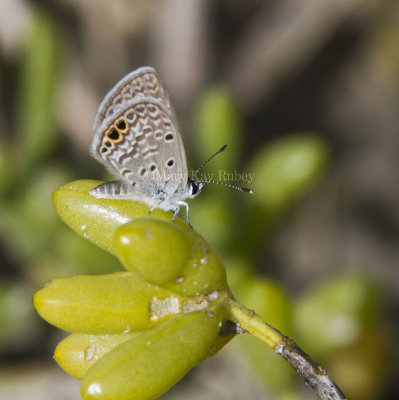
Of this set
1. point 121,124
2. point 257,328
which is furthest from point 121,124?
point 257,328

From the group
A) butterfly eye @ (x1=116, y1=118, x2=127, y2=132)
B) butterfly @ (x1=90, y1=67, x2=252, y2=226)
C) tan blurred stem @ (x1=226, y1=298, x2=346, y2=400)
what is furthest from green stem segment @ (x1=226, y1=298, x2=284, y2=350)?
butterfly eye @ (x1=116, y1=118, x2=127, y2=132)

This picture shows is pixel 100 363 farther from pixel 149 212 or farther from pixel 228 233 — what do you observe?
pixel 228 233

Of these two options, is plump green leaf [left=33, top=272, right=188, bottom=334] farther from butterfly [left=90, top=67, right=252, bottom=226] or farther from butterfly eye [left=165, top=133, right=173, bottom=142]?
butterfly eye [left=165, top=133, right=173, bottom=142]

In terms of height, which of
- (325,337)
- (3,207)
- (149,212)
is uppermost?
(149,212)

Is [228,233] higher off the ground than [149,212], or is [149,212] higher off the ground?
[149,212]

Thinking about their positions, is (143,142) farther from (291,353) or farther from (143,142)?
(291,353)

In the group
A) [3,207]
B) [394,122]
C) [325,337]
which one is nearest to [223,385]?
[325,337]

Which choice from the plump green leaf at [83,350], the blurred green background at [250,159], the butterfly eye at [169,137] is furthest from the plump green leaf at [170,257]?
the blurred green background at [250,159]

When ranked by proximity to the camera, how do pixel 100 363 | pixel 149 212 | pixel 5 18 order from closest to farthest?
1. pixel 100 363
2. pixel 149 212
3. pixel 5 18
